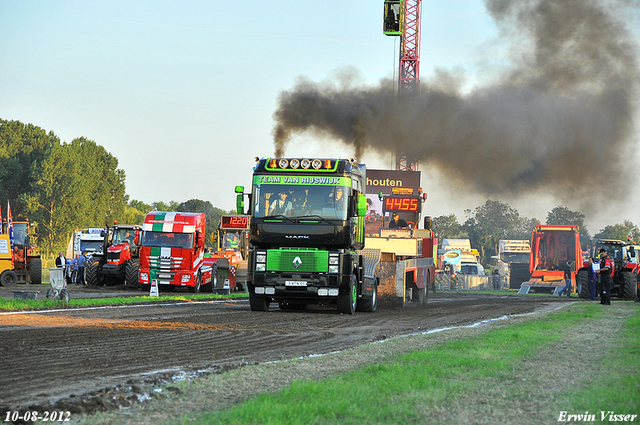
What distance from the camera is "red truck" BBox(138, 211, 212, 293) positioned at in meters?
30.2

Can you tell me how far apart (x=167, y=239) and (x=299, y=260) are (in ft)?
44.6

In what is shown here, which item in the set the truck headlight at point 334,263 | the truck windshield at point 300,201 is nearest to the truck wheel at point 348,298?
the truck headlight at point 334,263

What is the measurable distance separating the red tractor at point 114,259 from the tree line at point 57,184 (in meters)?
30.8

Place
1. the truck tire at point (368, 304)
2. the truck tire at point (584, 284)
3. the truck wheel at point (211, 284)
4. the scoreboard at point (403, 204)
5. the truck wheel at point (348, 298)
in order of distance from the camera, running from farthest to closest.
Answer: the truck wheel at point (211, 284)
the scoreboard at point (403, 204)
the truck tire at point (584, 284)
the truck tire at point (368, 304)
the truck wheel at point (348, 298)

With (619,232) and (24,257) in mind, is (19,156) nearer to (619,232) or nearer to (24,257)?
(24,257)

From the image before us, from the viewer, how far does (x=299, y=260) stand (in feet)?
58.8

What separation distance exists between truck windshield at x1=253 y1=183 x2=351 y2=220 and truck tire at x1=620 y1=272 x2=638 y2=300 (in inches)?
655

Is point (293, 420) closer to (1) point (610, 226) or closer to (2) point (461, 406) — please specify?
(2) point (461, 406)

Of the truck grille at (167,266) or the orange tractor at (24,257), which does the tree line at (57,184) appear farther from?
the truck grille at (167,266)

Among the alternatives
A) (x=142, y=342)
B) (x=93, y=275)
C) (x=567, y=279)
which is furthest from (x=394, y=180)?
(x=142, y=342)

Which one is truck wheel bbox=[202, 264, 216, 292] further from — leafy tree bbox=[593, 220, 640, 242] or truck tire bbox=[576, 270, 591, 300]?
leafy tree bbox=[593, 220, 640, 242]

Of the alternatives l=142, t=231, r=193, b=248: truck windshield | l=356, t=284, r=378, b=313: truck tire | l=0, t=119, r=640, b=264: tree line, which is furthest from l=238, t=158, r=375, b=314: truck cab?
l=0, t=119, r=640, b=264: tree line

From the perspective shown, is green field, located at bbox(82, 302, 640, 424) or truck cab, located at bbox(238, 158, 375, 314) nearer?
green field, located at bbox(82, 302, 640, 424)

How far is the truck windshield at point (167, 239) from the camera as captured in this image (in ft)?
99.1
